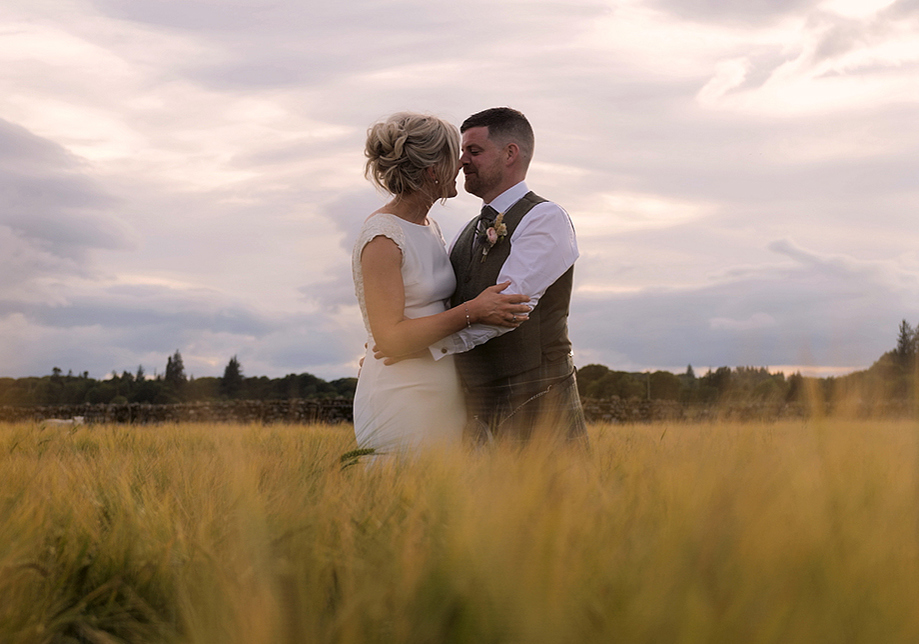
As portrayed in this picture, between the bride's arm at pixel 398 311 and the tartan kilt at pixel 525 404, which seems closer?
the bride's arm at pixel 398 311

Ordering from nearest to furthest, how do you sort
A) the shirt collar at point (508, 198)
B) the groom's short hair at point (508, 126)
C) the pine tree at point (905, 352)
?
the pine tree at point (905, 352) → the shirt collar at point (508, 198) → the groom's short hair at point (508, 126)

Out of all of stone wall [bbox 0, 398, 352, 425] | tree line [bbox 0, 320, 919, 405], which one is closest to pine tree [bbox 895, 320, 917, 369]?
tree line [bbox 0, 320, 919, 405]

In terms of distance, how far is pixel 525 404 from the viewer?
3418mm

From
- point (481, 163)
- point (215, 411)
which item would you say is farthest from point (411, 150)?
point (215, 411)

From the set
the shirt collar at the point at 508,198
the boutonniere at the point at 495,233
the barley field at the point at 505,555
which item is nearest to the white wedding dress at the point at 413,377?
the boutonniere at the point at 495,233

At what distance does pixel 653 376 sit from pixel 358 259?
60.8 feet

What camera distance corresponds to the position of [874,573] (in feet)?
4.24

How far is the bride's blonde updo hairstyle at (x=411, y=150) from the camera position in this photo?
11.0 feet

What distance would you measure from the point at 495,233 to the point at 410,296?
0.55 metres

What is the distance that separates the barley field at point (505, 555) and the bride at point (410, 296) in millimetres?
1098

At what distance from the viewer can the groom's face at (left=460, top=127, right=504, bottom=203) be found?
3.74 m

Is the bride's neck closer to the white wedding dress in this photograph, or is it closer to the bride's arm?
the white wedding dress

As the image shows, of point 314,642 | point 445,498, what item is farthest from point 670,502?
point 314,642

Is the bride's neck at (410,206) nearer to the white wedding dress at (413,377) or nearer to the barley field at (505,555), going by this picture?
the white wedding dress at (413,377)
